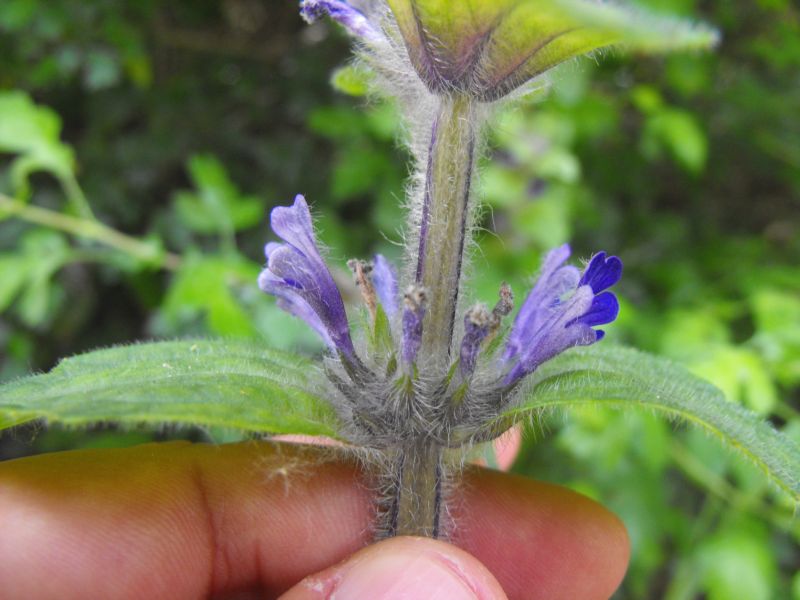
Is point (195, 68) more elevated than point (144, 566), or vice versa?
point (195, 68)

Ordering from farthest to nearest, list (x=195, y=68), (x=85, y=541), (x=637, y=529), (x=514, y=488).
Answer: (x=195, y=68)
(x=637, y=529)
(x=514, y=488)
(x=85, y=541)

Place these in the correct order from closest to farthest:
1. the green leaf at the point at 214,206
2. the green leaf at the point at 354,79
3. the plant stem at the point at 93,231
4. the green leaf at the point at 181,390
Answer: the green leaf at the point at 181,390 < the green leaf at the point at 354,79 < the plant stem at the point at 93,231 < the green leaf at the point at 214,206

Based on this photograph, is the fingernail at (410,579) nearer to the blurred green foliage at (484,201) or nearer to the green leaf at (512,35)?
the green leaf at (512,35)

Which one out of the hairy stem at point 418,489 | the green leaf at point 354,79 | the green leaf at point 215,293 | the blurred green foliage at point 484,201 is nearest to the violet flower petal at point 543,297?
the hairy stem at point 418,489

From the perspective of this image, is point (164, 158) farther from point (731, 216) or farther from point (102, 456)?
point (731, 216)

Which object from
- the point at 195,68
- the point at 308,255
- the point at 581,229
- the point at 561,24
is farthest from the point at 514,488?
the point at 195,68

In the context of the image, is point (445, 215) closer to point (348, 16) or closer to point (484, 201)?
point (348, 16)

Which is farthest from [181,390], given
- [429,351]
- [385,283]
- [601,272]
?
[601,272]
